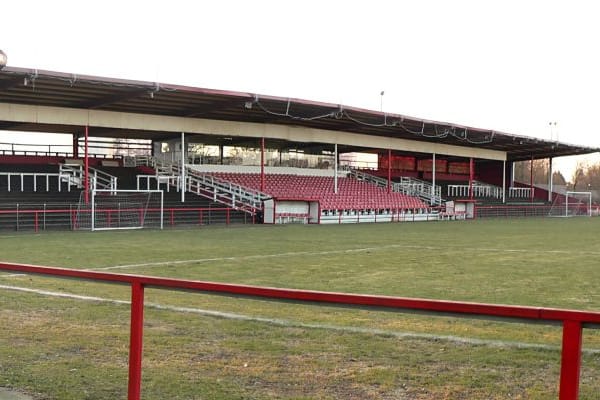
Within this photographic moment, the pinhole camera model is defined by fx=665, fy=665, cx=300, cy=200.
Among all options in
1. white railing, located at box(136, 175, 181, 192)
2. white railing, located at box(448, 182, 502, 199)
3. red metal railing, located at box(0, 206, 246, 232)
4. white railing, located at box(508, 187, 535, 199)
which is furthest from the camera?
white railing, located at box(508, 187, 535, 199)

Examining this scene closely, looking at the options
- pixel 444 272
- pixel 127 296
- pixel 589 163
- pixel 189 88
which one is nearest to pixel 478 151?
pixel 189 88

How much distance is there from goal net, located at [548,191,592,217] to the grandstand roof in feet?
34.2

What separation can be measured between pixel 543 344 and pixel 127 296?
18.1ft

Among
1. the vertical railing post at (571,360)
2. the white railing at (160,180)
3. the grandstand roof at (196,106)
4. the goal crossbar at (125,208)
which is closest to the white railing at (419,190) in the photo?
the grandstand roof at (196,106)

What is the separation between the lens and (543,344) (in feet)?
21.5

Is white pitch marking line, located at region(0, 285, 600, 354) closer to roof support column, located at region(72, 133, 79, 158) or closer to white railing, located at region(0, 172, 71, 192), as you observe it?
white railing, located at region(0, 172, 71, 192)

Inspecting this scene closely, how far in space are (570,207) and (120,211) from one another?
46074mm

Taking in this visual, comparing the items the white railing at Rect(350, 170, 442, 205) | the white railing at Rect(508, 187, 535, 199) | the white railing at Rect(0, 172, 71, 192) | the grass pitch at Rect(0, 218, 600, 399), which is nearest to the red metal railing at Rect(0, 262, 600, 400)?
the grass pitch at Rect(0, 218, 600, 399)

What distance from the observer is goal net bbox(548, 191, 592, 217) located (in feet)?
195

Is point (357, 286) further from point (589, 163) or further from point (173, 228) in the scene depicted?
point (589, 163)

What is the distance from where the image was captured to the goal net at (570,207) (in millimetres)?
59438

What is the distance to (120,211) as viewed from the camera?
96.1ft

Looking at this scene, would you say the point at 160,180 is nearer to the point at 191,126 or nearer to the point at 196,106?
the point at 191,126

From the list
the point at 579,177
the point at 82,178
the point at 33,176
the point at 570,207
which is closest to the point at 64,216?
the point at 82,178
